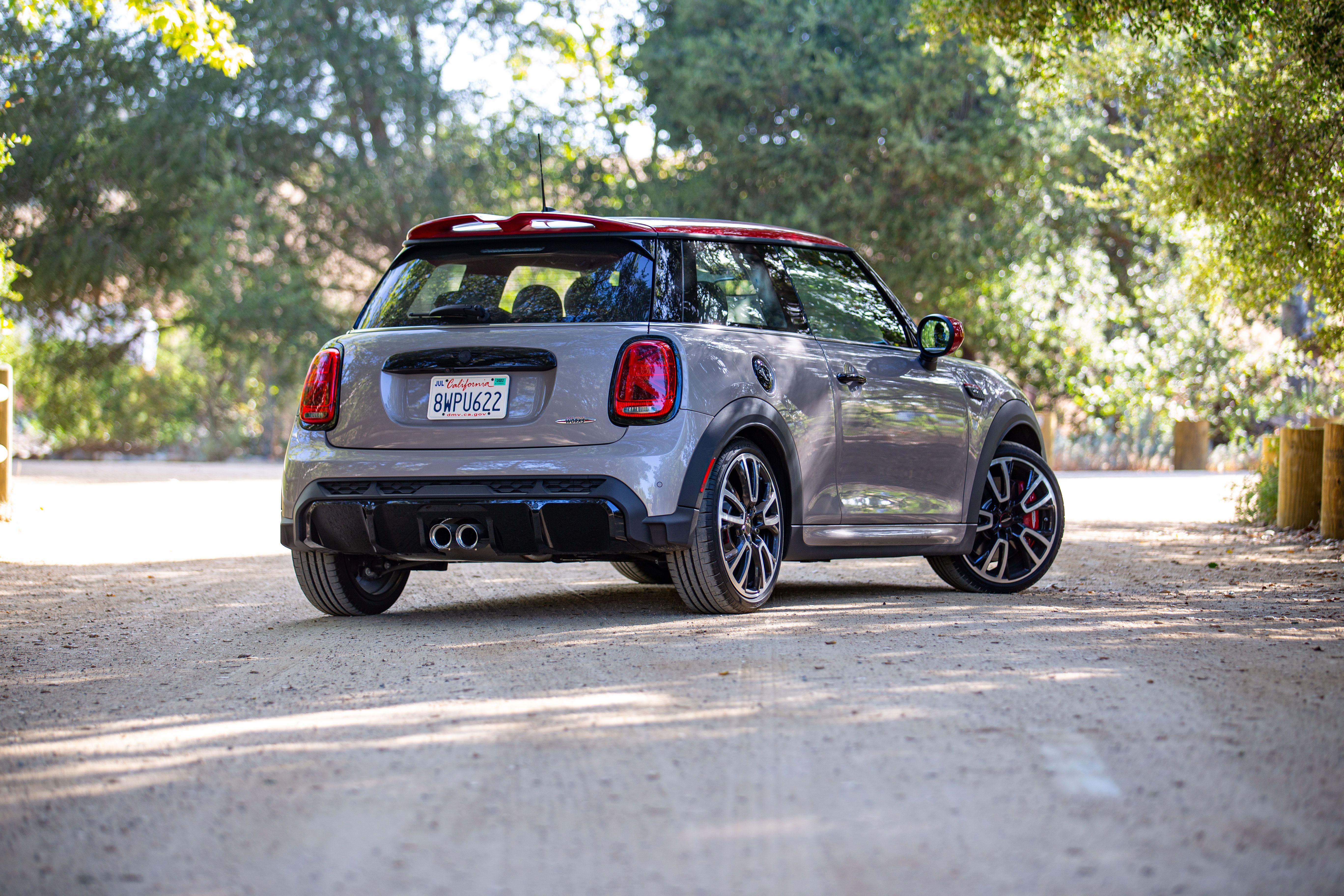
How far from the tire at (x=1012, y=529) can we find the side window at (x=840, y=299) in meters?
0.95

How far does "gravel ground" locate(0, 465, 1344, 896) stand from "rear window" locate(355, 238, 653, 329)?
1.38m

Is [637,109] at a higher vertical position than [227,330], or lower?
higher

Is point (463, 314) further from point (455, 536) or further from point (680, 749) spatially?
point (680, 749)

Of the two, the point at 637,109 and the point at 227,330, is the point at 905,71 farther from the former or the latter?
the point at 227,330

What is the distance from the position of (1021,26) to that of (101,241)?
69.3ft

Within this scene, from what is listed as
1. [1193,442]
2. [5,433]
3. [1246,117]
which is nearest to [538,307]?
[1246,117]

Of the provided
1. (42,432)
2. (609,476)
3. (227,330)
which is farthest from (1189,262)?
(42,432)

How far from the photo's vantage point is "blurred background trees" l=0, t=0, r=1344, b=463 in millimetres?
26125

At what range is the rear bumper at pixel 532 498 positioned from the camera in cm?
603

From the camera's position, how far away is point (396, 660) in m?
5.77

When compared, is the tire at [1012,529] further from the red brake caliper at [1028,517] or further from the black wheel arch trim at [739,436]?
the black wheel arch trim at [739,436]

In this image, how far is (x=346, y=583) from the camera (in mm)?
7059

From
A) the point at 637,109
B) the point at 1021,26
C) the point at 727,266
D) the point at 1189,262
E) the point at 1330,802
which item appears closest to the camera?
the point at 1330,802

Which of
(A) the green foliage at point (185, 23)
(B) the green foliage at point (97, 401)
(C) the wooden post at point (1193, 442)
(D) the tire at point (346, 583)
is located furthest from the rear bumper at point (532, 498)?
(B) the green foliage at point (97, 401)
